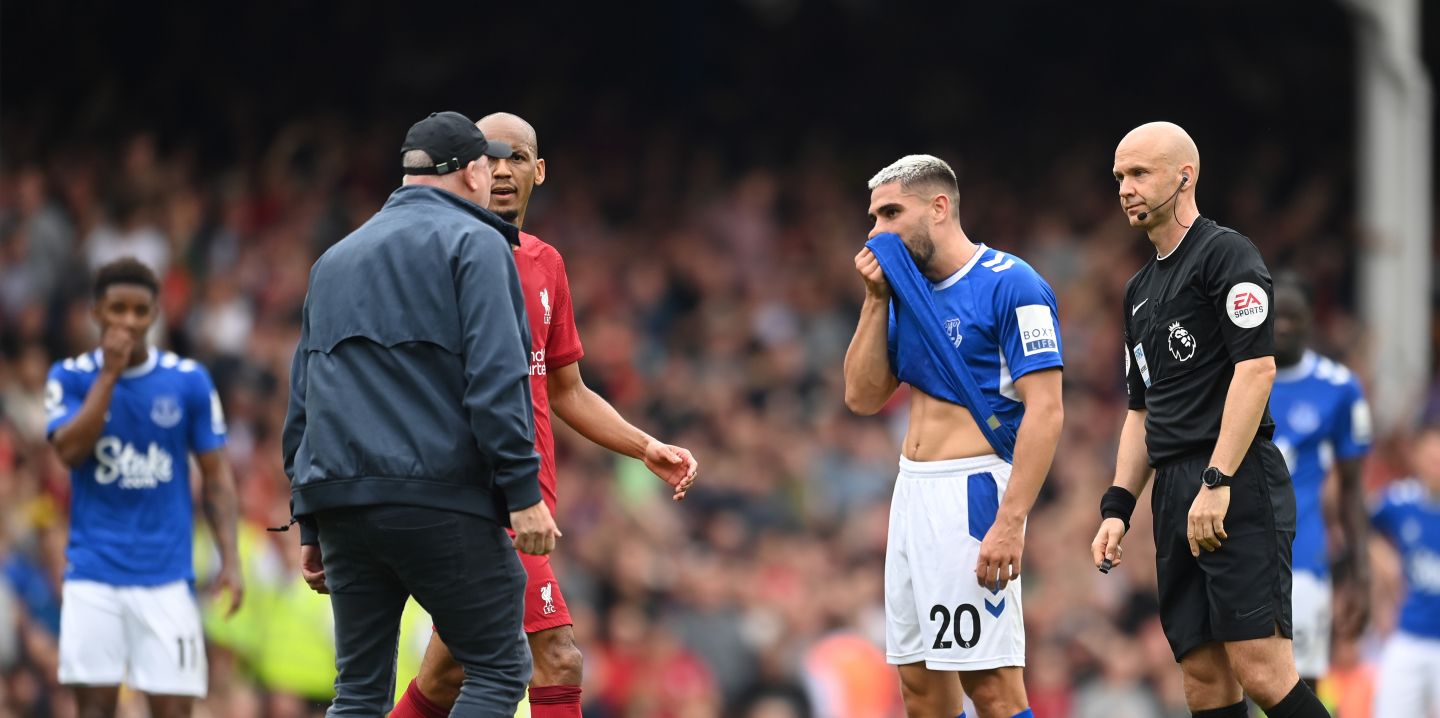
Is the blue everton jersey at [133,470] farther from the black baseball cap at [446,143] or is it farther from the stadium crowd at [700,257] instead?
the black baseball cap at [446,143]

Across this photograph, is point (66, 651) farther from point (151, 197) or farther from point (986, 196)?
point (986, 196)

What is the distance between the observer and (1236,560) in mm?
6664

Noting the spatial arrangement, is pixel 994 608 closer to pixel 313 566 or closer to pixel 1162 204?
pixel 1162 204

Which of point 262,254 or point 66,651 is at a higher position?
point 262,254

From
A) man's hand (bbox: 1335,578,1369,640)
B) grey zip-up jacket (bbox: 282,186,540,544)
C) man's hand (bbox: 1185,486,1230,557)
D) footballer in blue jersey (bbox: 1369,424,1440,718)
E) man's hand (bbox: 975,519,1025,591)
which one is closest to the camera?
grey zip-up jacket (bbox: 282,186,540,544)

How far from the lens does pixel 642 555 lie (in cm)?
1448

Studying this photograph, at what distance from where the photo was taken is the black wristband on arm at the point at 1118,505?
6.96m

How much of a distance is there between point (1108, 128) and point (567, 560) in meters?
11.3

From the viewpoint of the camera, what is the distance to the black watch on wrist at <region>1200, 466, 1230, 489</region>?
655 centimetres

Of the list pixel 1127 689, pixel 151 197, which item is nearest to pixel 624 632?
pixel 1127 689

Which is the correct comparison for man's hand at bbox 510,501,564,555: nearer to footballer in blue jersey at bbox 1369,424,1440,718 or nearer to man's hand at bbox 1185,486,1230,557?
man's hand at bbox 1185,486,1230,557

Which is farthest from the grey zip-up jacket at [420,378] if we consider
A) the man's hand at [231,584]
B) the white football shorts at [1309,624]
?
the white football shorts at [1309,624]

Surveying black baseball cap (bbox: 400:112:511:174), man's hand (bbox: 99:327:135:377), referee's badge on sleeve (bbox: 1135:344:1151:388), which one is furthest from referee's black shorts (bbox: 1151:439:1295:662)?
man's hand (bbox: 99:327:135:377)

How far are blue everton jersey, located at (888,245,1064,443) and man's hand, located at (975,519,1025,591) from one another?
0.48m
